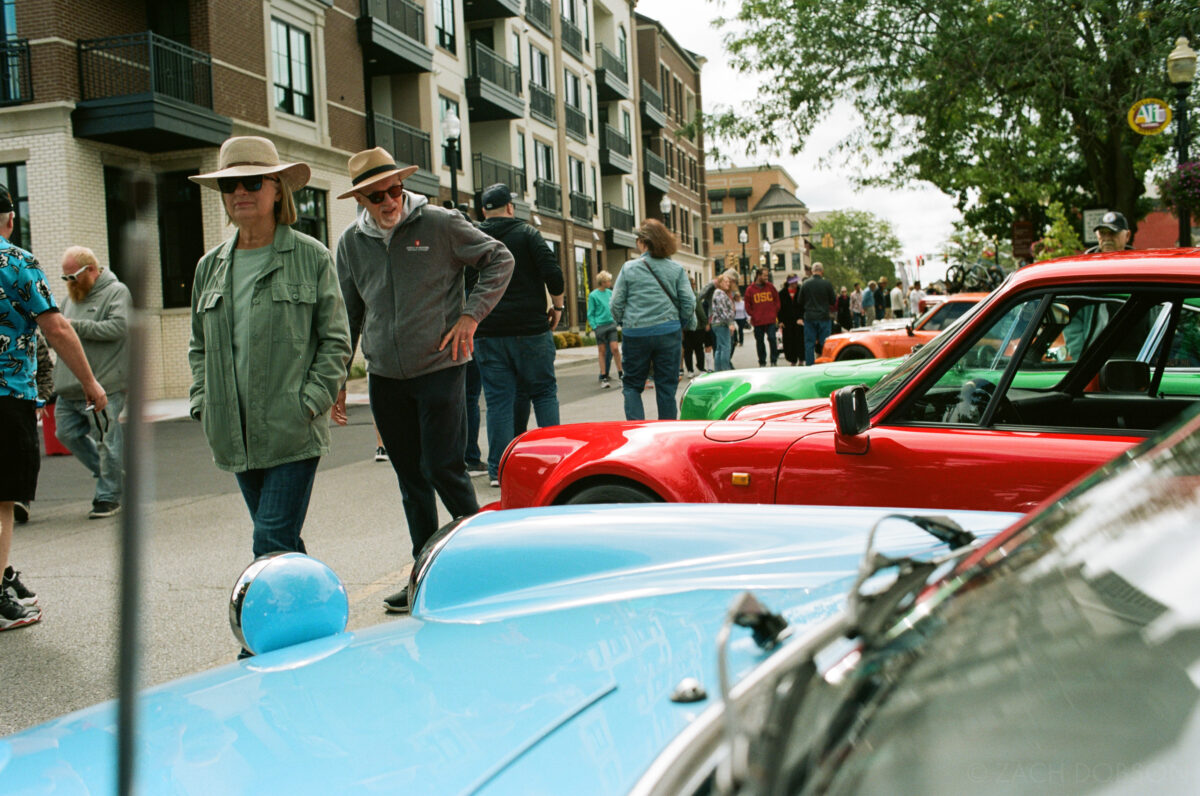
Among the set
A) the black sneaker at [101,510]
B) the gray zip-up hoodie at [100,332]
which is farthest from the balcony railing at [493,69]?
the black sneaker at [101,510]

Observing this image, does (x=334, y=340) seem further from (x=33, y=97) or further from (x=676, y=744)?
(x=33, y=97)

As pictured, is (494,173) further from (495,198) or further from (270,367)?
(270,367)

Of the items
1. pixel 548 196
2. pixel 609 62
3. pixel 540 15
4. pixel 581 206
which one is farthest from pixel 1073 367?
pixel 609 62

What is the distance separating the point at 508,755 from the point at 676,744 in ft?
0.72

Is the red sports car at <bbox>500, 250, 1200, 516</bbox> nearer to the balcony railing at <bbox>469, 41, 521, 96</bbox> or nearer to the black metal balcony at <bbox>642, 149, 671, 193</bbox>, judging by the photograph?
the balcony railing at <bbox>469, 41, 521, 96</bbox>

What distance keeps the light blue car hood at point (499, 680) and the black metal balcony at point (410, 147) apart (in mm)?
21589

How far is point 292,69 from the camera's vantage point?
66.4ft

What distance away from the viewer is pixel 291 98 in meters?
20.2

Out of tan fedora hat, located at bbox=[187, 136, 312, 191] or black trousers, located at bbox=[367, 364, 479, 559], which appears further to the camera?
black trousers, located at bbox=[367, 364, 479, 559]

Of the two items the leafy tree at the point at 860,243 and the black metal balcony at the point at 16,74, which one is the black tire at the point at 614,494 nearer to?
the black metal balcony at the point at 16,74

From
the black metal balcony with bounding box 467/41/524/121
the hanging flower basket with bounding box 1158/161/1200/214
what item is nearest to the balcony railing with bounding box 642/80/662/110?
the black metal balcony with bounding box 467/41/524/121

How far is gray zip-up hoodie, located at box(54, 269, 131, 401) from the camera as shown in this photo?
22.0 ft

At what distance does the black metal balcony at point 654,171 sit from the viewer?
148ft

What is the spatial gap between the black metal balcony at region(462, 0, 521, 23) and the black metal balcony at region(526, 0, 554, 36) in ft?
7.12
